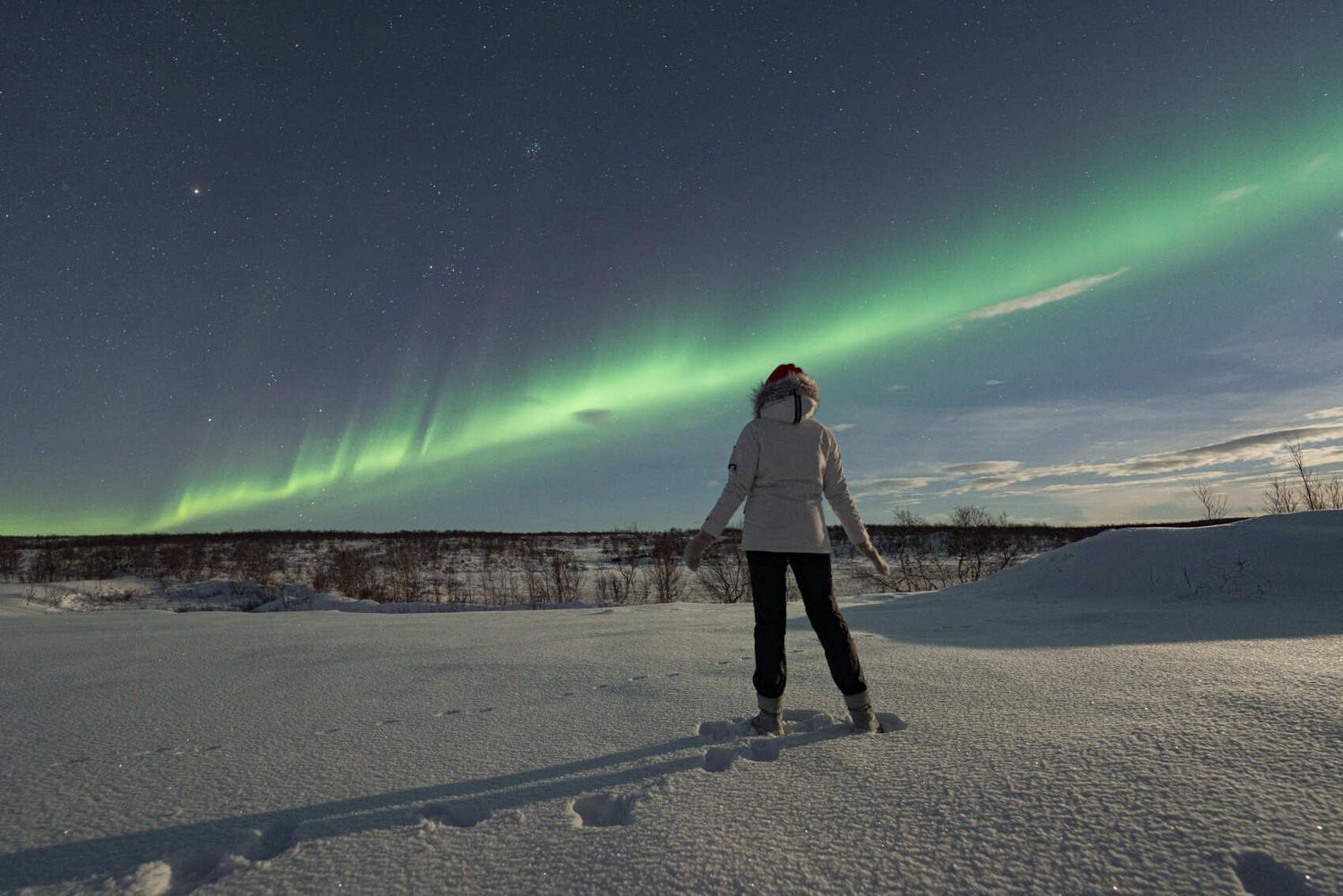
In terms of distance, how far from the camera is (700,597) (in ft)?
38.5

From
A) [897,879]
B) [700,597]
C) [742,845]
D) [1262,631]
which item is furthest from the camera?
[700,597]

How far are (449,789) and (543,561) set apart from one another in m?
18.2

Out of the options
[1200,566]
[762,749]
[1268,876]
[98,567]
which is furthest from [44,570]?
[1200,566]

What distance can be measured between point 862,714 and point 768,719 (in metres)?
0.35

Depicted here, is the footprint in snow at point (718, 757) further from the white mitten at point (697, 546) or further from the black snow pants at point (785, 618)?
the white mitten at point (697, 546)

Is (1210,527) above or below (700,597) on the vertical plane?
above

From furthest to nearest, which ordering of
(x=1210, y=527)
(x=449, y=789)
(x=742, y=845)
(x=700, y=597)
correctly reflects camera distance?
(x=700, y=597) < (x=1210, y=527) < (x=449, y=789) < (x=742, y=845)

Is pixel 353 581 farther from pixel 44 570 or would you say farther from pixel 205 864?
pixel 205 864

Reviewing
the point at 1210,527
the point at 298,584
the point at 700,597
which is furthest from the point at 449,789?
the point at 298,584

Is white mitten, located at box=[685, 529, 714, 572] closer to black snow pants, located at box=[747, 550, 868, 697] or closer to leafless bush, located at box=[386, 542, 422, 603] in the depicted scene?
black snow pants, located at box=[747, 550, 868, 697]

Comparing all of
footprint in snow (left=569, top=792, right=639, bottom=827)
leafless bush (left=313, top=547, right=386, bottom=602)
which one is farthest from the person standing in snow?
leafless bush (left=313, top=547, right=386, bottom=602)

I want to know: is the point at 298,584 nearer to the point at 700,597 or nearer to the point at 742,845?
the point at 700,597

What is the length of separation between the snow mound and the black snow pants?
4.96 meters

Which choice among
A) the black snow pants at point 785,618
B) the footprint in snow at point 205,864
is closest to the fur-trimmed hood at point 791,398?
the black snow pants at point 785,618
